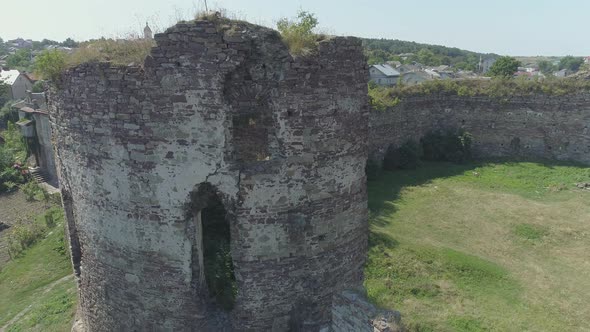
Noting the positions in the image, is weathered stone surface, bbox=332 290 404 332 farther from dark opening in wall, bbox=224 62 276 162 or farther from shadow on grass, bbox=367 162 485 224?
shadow on grass, bbox=367 162 485 224

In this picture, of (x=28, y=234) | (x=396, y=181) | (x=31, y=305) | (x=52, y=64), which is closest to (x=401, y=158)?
(x=396, y=181)

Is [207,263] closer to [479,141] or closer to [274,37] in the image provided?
[274,37]

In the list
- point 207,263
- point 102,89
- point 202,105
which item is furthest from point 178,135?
point 207,263

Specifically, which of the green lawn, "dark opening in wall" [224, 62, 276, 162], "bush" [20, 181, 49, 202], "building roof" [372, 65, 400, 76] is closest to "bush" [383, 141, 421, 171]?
the green lawn

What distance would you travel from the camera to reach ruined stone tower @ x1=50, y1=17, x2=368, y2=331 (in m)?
5.91

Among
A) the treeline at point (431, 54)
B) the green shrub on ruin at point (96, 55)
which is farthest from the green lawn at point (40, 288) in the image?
the treeline at point (431, 54)

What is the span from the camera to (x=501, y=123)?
83.4 ft

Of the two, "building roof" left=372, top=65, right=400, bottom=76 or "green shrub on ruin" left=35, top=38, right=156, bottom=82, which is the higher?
"green shrub on ruin" left=35, top=38, right=156, bottom=82

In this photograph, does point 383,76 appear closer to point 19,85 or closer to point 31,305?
point 19,85

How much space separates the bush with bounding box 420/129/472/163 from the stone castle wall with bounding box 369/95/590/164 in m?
0.77

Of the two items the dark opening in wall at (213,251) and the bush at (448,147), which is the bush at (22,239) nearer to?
the dark opening in wall at (213,251)

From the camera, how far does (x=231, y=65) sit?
572 centimetres

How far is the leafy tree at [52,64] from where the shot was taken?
698cm

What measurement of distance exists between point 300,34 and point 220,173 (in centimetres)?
220
